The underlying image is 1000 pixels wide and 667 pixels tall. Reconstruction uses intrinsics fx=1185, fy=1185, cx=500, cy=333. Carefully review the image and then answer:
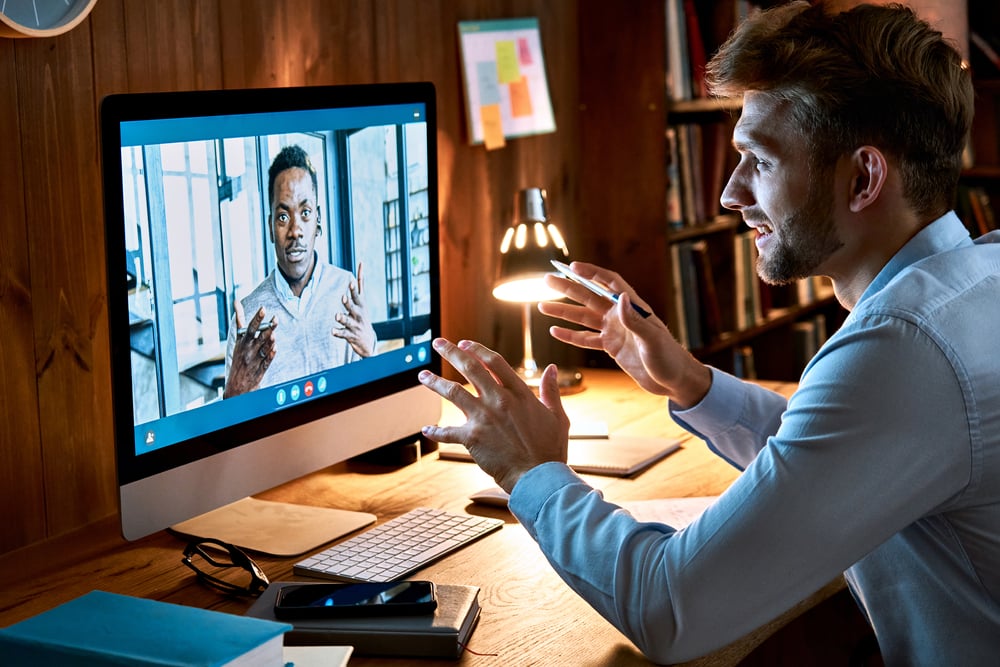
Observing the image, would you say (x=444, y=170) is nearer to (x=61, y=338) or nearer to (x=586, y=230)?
(x=586, y=230)

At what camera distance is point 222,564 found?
1416 millimetres

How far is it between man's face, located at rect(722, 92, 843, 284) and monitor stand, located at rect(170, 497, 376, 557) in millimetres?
645

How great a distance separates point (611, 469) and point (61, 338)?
0.80m

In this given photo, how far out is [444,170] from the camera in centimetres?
234

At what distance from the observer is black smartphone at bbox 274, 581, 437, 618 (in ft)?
3.96

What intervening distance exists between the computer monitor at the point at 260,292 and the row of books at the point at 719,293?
122cm

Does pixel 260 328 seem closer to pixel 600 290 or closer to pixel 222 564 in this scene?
pixel 222 564

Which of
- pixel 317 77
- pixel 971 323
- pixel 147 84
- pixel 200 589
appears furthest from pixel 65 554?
pixel 971 323

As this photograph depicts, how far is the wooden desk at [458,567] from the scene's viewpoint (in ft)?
3.98

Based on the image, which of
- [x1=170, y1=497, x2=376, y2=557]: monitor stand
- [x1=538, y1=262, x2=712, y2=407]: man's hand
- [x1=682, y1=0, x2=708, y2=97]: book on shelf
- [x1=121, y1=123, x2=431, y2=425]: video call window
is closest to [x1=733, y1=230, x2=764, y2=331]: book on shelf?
[x1=682, y1=0, x2=708, y2=97]: book on shelf

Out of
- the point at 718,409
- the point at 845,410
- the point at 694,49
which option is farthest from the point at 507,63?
the point at 845,410

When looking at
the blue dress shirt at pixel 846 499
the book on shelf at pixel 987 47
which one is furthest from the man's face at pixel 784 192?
the book on shelf at pixel 987 47

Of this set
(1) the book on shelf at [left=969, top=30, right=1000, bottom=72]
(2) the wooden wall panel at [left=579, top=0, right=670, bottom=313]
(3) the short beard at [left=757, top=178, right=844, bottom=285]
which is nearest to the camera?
(3) the short beard at [left=757, top=178, right=844, bottom=285]

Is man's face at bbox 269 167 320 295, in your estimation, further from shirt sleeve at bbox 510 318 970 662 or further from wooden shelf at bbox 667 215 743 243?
wooden shelf at bbox 667 215 743 243
